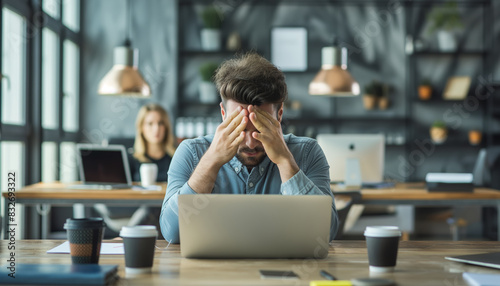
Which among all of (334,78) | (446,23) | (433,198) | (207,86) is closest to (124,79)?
(334,78)

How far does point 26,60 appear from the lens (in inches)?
181

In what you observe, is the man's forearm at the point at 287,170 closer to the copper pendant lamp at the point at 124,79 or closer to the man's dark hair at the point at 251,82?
the man's dark hair at the point at 251,82

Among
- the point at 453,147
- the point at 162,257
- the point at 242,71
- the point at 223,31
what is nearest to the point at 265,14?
the point at 223,31

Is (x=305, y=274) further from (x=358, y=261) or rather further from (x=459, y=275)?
(x=459, y=275)

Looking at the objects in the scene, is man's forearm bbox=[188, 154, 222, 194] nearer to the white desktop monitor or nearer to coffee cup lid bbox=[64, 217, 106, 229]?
coffee cup lid bbox=[64, 217, 106, 229]

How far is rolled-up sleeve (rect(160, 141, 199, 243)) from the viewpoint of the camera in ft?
6.08

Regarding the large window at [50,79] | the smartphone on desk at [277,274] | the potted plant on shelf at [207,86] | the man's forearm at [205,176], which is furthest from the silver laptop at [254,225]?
the potted plant on shelf at [207,86]

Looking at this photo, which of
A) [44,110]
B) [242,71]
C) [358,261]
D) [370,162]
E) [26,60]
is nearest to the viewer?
[358,261]

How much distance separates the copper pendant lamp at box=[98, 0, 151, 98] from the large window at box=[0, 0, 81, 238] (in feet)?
2.21

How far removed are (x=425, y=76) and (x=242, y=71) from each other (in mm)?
4801

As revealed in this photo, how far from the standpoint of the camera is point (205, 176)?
1918 mm

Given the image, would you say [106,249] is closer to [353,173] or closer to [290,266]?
[290,266]

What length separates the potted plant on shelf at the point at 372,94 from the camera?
624cm

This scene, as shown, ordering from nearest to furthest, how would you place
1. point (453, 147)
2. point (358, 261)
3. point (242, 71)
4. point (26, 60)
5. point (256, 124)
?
point (358, 261)
point (256, 124)
point (242, 71)
point (26, 60)
point (453, 147)
